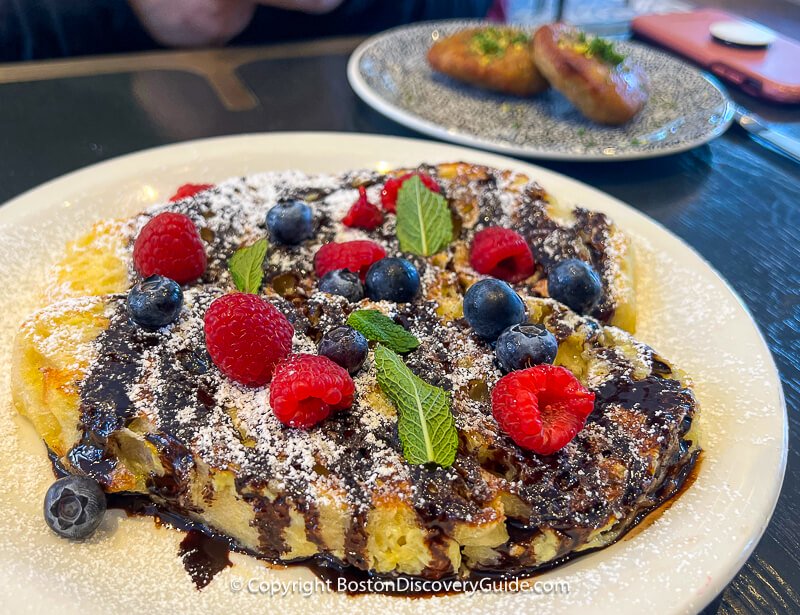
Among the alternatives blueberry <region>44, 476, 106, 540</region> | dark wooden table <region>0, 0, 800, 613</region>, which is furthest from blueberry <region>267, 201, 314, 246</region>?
dark wooden table <region>0, 0, 800, 613</region>

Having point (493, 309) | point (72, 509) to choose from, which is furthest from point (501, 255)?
point (72, 509)

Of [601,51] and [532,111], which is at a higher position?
[601,51]

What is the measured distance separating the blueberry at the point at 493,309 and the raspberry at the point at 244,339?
381 millimetres

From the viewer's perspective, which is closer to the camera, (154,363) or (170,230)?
(154,363)

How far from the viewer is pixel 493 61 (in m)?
2.78

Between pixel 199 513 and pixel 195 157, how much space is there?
126 centimetres

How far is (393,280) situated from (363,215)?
296 millimetres

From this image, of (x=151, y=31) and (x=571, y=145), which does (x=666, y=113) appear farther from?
(x=151, y=31)

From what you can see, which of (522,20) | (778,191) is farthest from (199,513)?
(522,20)

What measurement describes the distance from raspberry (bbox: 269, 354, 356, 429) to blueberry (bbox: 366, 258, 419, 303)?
319 mm

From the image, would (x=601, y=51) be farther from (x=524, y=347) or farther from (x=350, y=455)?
(x=350, y=455)

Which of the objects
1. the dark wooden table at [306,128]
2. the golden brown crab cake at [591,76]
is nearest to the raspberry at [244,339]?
the dark wooden table at [306,128]

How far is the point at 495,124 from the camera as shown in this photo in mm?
2607

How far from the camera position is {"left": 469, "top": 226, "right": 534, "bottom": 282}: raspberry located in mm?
1539
